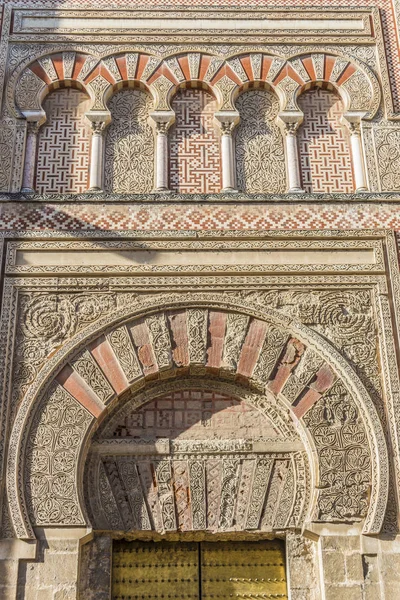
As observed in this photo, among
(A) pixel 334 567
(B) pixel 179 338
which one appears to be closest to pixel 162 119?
(B) pixel 179 338

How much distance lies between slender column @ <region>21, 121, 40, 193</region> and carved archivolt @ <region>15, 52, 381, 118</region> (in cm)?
27

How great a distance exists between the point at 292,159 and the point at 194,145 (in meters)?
0.94

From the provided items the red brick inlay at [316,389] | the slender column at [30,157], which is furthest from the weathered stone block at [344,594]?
the slender column at [30,157]

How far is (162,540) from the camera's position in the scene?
6.13 m

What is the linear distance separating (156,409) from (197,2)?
169 inches

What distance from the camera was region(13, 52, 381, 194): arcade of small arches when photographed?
23.8ft

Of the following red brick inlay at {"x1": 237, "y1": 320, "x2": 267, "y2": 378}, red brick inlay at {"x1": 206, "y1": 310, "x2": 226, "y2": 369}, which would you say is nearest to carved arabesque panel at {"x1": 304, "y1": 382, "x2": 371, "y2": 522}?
red brick inlay at {"x1": 237, "y1": 320, "x2": 267, "y2": 378}

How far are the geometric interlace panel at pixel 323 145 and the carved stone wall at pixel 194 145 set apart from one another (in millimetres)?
850

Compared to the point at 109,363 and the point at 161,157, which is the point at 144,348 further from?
the point at 161,157

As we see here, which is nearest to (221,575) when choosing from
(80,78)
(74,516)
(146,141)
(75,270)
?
(74,516)

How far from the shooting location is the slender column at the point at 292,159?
7184mm

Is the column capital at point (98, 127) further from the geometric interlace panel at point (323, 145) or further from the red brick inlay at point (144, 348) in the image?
the red brick inlay at point (144, 348)

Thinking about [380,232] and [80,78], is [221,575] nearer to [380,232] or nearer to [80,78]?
[380,232]

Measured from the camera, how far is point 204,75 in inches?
301
